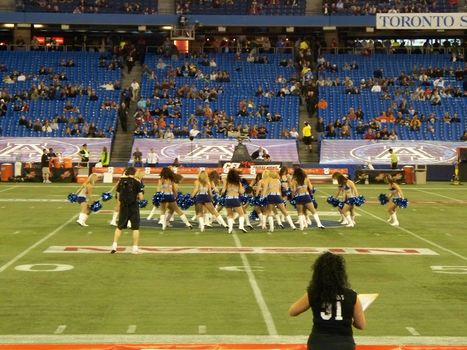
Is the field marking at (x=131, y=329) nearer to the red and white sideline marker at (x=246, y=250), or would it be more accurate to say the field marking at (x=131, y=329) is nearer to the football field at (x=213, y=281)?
the football field at (x=213, y=281)

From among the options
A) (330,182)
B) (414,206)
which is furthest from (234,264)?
(330,182)

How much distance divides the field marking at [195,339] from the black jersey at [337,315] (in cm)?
379

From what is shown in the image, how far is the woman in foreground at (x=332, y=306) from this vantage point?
7.77 meters

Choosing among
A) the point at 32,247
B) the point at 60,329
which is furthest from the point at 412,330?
the point at 32,247

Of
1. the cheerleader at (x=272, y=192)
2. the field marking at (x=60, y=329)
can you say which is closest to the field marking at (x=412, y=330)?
the field marking at (x=60, y=329)

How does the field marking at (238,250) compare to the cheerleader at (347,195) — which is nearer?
the field marking at (238,250)

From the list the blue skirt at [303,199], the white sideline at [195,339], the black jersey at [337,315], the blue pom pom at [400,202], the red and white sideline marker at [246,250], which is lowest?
the red and white sideline marker at [246,250]

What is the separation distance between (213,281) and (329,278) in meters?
8.56

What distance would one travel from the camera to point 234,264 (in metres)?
18.3

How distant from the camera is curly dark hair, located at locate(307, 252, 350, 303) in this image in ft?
25.5

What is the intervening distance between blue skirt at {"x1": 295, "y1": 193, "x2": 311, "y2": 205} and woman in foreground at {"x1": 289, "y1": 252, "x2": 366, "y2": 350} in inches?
663

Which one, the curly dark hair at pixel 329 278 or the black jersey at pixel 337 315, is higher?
the curly dark hair at pixel 329 278

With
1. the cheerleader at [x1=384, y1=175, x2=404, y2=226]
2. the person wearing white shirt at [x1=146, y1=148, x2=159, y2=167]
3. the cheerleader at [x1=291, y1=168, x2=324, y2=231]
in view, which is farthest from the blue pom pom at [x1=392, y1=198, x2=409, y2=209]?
the person wearing white shirt at [x1=146, y1=148, x2=159, y2=167]

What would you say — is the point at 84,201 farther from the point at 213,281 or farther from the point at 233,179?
the point at 213,281
